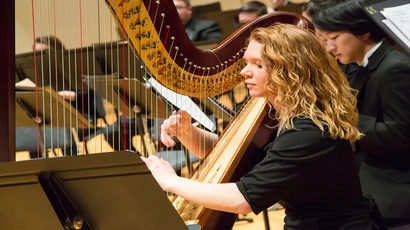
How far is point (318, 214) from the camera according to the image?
189 centimetres

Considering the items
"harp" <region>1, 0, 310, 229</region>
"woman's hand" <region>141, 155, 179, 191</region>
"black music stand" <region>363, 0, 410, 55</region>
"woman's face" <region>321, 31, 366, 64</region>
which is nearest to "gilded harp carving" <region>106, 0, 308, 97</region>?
"harp" <region>1, 0, 310, 229</region>

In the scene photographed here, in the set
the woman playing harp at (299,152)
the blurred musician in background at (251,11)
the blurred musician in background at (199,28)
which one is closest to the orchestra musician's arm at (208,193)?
the woman playing harp at (299,152)

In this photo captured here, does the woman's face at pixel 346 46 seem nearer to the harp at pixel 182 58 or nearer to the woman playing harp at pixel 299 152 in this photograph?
the harp at pixel 182 58

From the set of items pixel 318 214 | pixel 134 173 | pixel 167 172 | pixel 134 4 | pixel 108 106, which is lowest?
pixel 108 106

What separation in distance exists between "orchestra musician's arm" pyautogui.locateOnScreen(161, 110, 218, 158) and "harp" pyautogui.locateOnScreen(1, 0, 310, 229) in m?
0.07

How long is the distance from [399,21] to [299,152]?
54 centimetres

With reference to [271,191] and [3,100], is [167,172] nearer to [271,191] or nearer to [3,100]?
[271,191]

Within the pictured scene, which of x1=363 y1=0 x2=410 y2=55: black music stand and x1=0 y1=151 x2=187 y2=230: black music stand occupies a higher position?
x1=363 y1=0 x2=410 y2=55: black music stand

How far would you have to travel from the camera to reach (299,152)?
5.84ft

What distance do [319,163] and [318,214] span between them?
187 mm

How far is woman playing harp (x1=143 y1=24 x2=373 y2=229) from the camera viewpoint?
178 cm

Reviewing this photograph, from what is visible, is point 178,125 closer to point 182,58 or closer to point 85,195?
point 182,58

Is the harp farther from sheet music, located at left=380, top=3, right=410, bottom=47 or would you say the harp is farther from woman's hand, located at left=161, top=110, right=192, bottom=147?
sheet music, located at left=380, top=3, right=410, bottom=47

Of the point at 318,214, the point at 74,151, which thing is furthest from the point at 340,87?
the point at 74,151
